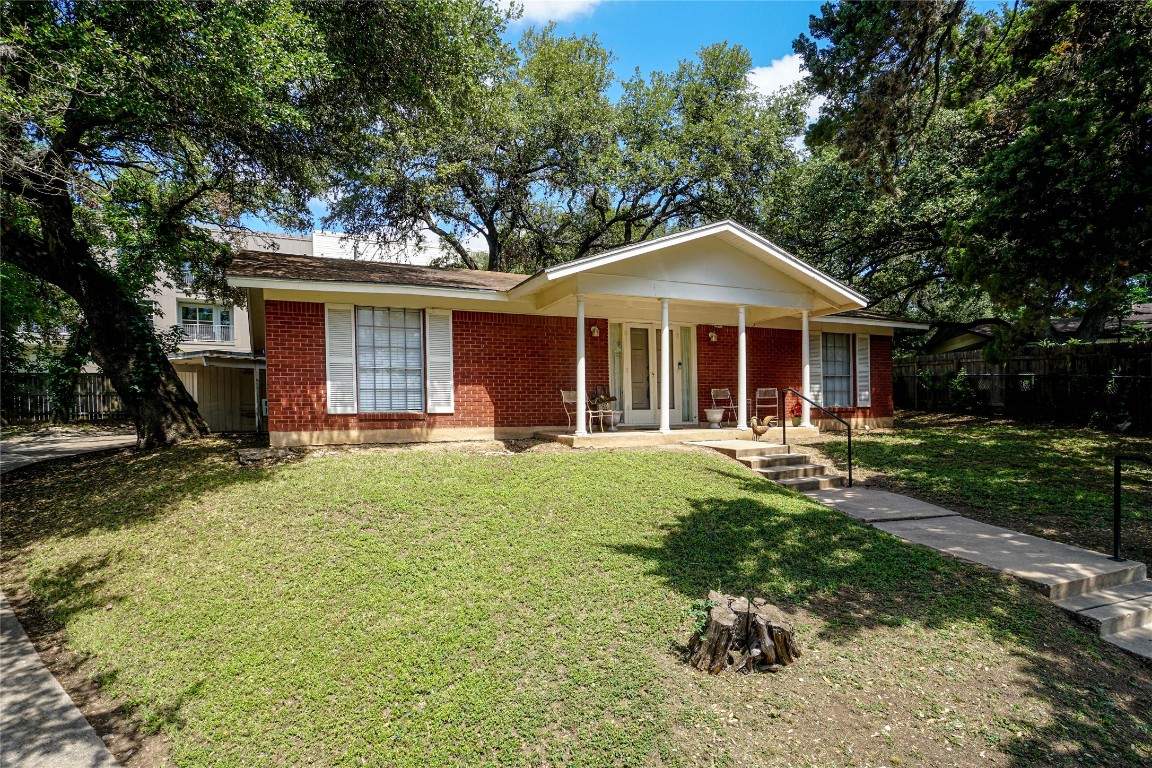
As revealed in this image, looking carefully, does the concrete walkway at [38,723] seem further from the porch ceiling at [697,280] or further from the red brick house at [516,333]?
the porch ceiling at [697,280]

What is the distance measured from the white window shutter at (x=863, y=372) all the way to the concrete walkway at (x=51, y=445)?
58.5ft

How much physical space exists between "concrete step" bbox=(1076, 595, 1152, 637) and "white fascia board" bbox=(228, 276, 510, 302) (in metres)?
9.11

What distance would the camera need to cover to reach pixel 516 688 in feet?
12.0

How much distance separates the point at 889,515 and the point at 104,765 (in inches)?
322

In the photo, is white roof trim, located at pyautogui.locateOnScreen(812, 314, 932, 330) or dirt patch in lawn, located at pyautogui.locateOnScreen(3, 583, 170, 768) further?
white roof trim, located at pyautogui.locateOnScreen(812, 314, 932, 330)

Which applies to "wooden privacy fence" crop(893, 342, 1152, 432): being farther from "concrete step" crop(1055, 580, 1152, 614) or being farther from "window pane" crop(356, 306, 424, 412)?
"window pane" crop(356, 306, 424, 412)

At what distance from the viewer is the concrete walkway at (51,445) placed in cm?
1171

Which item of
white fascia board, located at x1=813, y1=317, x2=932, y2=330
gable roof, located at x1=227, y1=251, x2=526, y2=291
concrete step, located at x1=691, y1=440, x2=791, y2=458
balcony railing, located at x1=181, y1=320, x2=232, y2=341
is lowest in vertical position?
concrete step, located at x1=691, y1=440, x2=791, y2=458

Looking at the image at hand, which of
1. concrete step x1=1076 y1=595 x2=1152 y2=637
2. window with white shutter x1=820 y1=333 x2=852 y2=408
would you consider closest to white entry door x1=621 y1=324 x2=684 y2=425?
window with white shutter x1=820 y1=333 x2=852 y2=408

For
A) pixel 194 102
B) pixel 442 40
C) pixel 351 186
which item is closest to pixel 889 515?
pixel 442 40

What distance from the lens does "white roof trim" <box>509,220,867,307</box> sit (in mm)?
9547

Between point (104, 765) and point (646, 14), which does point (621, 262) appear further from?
point (104, 765)

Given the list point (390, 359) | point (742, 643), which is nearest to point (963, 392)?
point (390, 359)

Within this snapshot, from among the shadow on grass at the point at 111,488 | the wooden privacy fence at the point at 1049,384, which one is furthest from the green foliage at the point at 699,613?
the wooden privacy fence at the point at 1049,384
